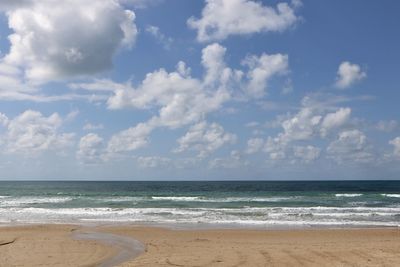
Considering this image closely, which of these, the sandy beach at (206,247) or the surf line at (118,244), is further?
the surf line at (118,244)

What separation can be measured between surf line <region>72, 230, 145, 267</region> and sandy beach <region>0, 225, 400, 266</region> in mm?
125

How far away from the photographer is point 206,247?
15375mm

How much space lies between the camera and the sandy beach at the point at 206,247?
12.2 metres

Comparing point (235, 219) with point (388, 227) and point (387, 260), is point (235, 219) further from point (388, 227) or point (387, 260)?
point (387, 260)

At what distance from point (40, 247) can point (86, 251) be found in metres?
1.94

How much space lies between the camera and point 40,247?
15289 millimetres

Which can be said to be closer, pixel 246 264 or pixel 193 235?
pixel 246 264

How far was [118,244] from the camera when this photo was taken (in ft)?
54.1

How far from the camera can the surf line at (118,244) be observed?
13.4 metres

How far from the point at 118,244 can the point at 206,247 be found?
3537mm

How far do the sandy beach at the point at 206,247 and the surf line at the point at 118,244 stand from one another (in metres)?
0.13

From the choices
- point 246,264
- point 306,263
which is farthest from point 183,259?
point 306,263

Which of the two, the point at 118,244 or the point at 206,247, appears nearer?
the point at 206,247

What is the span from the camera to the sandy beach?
12.2 m
